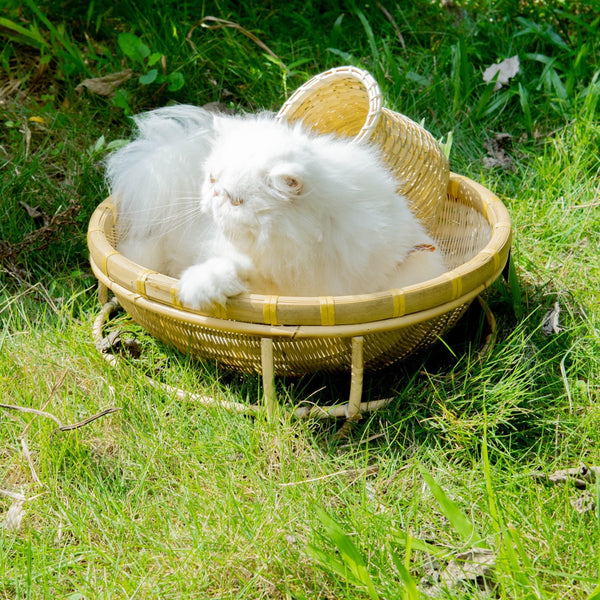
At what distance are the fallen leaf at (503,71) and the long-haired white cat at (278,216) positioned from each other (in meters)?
1.32

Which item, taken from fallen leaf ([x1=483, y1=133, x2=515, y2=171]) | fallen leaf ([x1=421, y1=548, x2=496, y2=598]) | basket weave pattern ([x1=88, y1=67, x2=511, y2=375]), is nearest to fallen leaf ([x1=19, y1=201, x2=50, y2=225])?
basket weave pattern ([x1=88, y1=67, x2=511, y2=375])

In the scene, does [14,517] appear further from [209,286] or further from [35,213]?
[35,213]

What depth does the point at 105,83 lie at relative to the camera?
3.09 metres

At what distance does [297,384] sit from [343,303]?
441 mm

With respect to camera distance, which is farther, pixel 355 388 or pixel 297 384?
pixel 297 384

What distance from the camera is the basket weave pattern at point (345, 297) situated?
1705 millimetres

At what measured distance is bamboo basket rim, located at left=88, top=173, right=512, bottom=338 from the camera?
66.3 inches

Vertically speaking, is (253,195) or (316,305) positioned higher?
(253,195)

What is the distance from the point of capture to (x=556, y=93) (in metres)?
3.04

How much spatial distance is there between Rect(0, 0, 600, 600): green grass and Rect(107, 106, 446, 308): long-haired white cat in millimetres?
317

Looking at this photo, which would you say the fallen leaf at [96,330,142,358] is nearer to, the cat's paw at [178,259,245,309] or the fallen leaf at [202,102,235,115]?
the cat's paw at [178,259,245,309]

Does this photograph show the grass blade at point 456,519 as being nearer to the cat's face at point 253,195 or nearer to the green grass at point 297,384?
the green grass at point 297,384

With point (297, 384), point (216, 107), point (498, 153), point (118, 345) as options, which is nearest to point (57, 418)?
point (118, 345)

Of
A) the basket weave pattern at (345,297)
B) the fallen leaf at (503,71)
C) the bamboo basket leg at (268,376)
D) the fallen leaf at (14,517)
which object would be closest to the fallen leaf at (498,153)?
the fallen leaf at (503,71)
